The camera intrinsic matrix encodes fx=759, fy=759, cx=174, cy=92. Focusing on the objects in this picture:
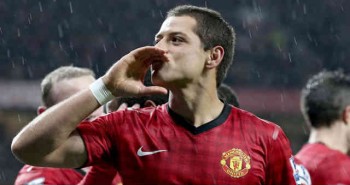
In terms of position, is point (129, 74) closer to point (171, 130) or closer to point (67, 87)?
point (171, 130)

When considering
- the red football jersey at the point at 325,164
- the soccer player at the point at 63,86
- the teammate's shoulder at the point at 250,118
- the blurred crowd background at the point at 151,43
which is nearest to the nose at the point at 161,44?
the teammate's shoulder at the point at 250,118

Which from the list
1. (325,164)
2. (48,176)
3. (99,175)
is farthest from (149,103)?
(325,164)

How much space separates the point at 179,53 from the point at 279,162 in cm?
63

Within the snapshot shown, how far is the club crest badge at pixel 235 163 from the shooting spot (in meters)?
3.13

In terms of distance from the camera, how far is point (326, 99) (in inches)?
191

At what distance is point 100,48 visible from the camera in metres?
12.2

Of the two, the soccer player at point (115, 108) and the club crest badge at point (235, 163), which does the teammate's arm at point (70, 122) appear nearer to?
the soccer player at point (115, 108)

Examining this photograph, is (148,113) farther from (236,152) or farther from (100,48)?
(100,48)

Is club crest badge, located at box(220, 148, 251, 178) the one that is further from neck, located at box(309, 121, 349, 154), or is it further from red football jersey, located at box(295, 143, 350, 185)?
neck, located at box(309, 121, 349, 154)

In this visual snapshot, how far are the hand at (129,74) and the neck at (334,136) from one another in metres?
1.88

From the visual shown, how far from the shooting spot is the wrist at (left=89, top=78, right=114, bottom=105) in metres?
3.03

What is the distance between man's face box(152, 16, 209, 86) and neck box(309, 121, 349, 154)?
1635mm

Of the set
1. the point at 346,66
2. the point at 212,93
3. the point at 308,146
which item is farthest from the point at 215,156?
the point at 346,66

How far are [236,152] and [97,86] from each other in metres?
0.64
